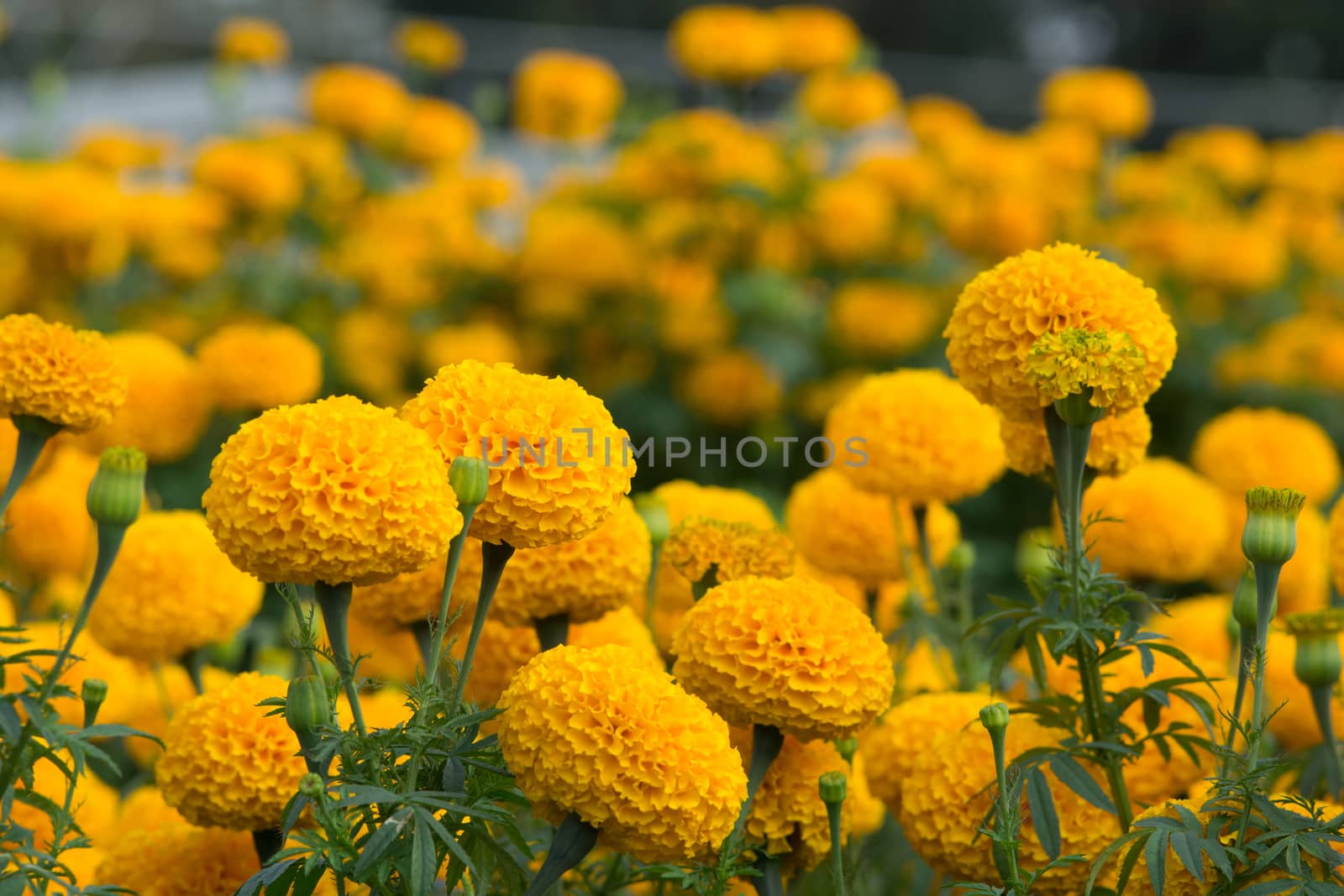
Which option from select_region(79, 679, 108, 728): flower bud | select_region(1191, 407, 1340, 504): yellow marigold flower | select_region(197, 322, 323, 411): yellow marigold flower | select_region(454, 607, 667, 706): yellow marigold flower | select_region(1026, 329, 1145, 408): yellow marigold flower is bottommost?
select_region(1191, 407, 1340, 504): yellow marigold flower

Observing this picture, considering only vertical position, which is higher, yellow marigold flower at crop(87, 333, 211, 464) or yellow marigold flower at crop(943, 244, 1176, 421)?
yellow marigold flower at crop(943, 244, 1176, 421)

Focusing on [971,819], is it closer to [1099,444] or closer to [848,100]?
[1099,444]

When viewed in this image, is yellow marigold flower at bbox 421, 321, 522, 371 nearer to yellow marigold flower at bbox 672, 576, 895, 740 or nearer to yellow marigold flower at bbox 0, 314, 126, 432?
yellow marigold flower at bbox 0, 314, 126, 432

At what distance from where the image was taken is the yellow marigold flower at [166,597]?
1.78 meters

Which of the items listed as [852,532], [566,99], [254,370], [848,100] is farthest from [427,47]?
[852,532]

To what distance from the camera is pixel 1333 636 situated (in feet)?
4.91

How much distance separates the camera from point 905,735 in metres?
1.54

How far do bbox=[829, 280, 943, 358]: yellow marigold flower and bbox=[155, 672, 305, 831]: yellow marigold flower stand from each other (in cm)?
275

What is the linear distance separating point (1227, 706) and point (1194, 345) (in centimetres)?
303

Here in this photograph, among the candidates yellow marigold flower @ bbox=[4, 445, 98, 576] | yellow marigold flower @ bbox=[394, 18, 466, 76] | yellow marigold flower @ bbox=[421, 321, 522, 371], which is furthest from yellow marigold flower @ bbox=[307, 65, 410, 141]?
yellow marigold flower @ bbox=[4, 445, 98, 576]

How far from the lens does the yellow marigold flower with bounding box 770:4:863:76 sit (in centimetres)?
427

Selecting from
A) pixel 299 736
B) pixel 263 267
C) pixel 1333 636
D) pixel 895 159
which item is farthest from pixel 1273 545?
pixel 263 267

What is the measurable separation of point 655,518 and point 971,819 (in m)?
0.45

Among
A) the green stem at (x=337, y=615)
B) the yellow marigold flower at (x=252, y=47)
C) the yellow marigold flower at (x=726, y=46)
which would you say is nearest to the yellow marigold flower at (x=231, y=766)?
the green stem at (x=337, y=615)
